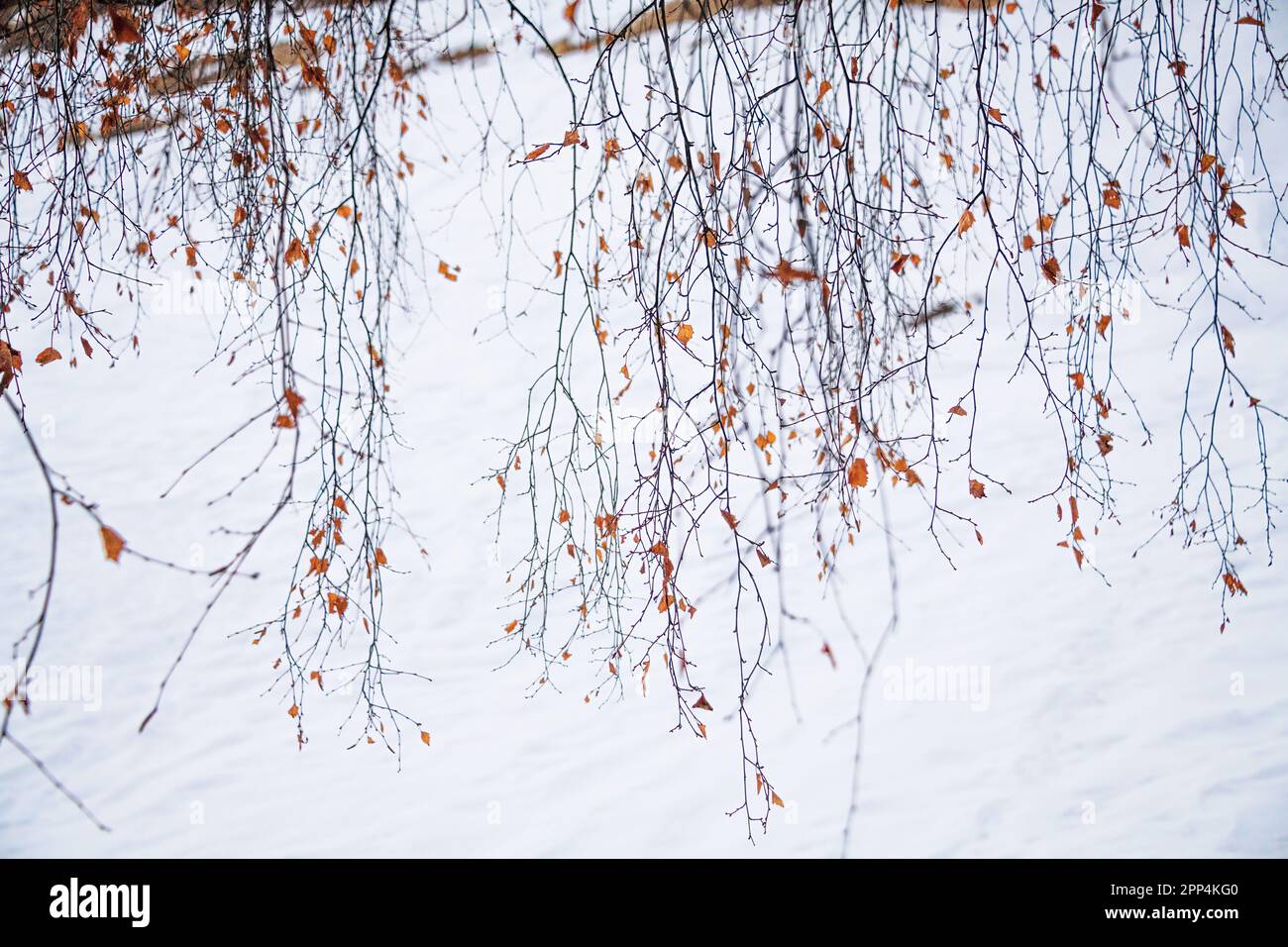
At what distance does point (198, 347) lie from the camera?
412cm

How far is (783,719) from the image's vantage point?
113 inches

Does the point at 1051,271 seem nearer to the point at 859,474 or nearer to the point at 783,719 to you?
the point at 859,474

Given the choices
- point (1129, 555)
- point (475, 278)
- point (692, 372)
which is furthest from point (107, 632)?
point (1129, 555)

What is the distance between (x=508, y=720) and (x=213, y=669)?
106 cm

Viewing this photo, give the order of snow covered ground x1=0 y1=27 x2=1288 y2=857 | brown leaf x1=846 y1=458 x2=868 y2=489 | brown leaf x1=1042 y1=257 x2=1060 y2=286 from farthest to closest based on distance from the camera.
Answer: snow covered ground x1=0 y1=27 x2=1288 y2=857
brown leaf x1=1042 y1=257 x2=1060 y2=286
brown leaf x1=846 y1=458 x2=868 y2=489

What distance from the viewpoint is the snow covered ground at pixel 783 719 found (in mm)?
2631

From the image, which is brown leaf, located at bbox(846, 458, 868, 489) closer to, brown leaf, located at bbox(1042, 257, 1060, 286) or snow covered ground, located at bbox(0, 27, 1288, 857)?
brown leaf, located at bbox(1042, 257, 1060, 286)

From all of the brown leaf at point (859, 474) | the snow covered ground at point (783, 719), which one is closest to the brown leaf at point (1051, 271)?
the brown leaf at point (859, 474)

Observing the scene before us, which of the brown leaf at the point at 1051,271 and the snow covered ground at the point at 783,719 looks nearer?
the brown leaf at the point at 1051,271

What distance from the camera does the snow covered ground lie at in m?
2.63

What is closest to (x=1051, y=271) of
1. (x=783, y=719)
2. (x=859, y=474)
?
(x=859, y=474)

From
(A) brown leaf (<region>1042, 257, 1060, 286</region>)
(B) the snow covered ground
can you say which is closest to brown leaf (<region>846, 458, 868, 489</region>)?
(A) brown leaf (<region>1042, 257, 1060, 286</region>)

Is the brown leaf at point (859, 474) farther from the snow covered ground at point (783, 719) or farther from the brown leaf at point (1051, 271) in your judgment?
the snow covered ground at point (783, 719)
